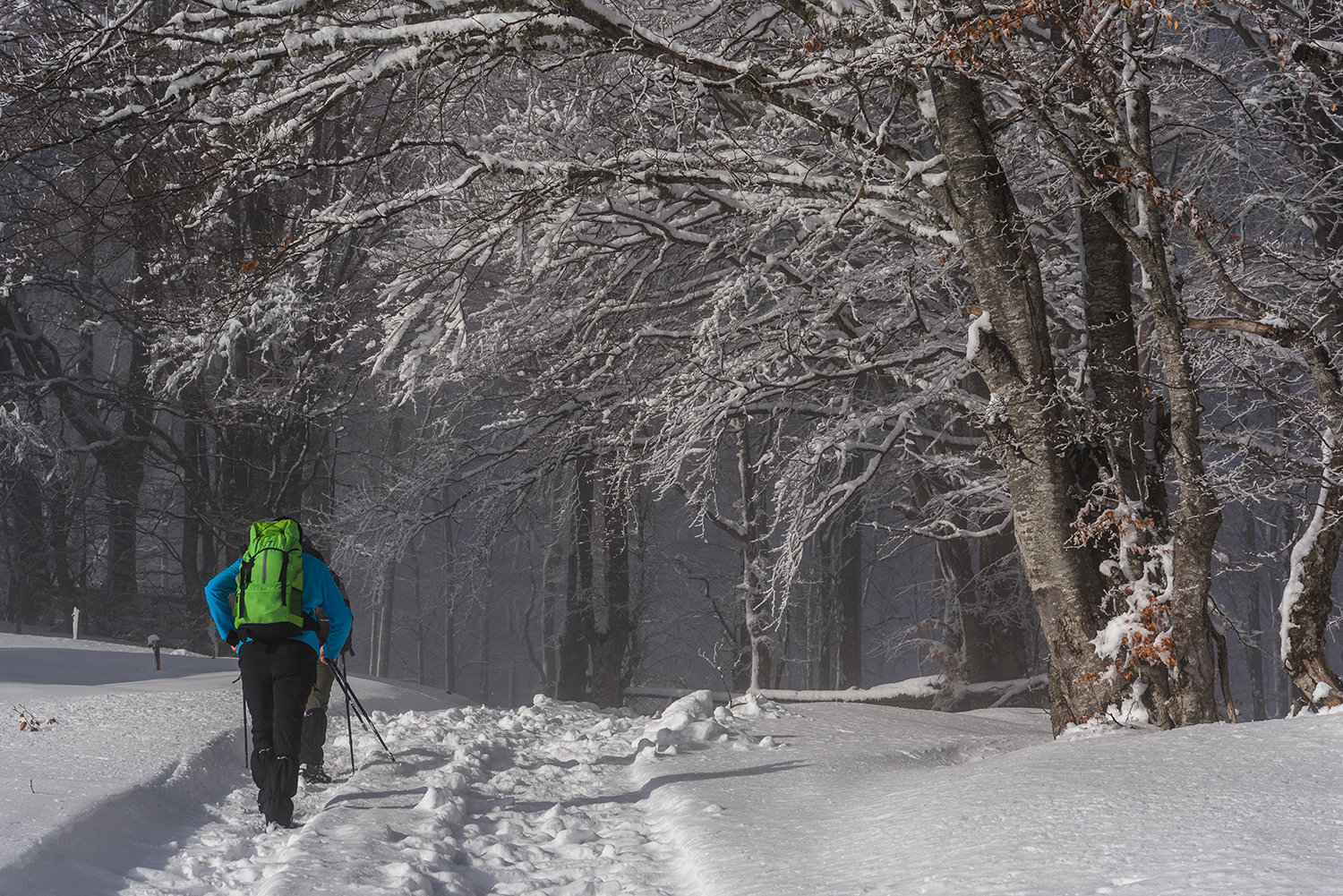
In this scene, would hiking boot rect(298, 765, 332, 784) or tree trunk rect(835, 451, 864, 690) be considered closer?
hiking boot rect(298, 765, 332, 784)

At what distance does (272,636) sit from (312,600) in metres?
0.32

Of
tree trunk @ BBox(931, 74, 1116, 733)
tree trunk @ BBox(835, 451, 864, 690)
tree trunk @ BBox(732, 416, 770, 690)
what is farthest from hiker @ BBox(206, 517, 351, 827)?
tree trunk @ BBox(835, 451, 864, 690)

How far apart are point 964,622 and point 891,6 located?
9693 millimetres

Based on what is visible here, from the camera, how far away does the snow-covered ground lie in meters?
2.90

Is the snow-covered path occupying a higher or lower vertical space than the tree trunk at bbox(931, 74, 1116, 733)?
lower

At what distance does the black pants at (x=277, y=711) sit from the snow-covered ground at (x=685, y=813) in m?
0.20

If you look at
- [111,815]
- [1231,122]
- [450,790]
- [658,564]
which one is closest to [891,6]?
[1231,122]

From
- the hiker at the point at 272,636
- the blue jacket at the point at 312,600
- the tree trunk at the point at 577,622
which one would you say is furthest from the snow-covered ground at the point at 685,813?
the tree trunk at the point at 577,622

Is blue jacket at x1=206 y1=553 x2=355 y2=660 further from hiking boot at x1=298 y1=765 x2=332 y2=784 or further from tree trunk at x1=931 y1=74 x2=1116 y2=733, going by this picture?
tree trunk at x1=931 y1=74 x2=1116 y2=733

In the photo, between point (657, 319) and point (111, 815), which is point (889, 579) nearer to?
point (657, 319)

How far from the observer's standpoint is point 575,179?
618 cm

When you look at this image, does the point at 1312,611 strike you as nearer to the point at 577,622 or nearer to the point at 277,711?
the point at 277,711

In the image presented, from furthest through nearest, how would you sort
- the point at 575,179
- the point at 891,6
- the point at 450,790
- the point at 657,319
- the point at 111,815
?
the point at 657,319, the point at 575,179, the point at 891,6, the point at 450,790, the point at 111,815

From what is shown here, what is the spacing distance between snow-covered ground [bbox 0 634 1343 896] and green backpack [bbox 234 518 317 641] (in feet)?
3.14
